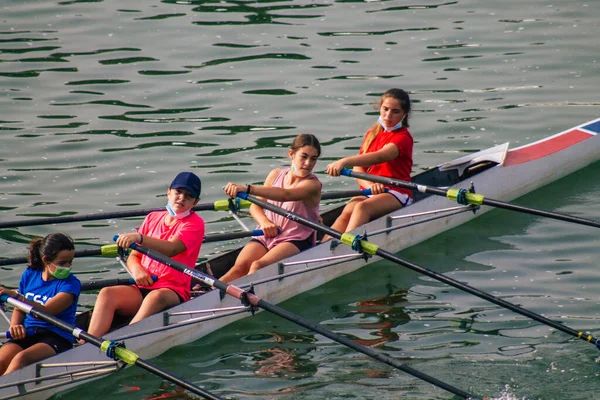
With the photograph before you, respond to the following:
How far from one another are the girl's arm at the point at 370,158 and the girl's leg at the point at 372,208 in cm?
38

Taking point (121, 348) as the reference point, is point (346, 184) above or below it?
above

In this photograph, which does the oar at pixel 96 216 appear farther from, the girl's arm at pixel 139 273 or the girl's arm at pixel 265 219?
the girl's arm at pixel 139 273

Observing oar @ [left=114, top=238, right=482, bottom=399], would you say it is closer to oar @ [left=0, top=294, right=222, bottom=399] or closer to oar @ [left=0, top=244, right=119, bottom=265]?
oar @ [left=0, top=244, right=119, bottom=265]

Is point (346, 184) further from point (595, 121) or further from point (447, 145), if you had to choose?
point (595, 121)

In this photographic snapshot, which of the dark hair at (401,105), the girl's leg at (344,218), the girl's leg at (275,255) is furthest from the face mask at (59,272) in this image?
the dark hair at (401,105)

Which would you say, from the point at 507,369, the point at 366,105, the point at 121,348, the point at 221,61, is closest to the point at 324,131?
the point at 366,105

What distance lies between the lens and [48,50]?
17000 millimetres

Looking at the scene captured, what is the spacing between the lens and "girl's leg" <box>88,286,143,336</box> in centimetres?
826

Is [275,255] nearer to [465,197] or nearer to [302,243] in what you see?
[302,243]

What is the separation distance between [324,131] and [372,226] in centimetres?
406

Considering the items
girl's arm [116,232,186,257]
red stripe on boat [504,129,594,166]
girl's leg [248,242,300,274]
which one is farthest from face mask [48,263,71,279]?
red stripe on boat [504,129,594,166]

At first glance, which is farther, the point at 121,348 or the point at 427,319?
the point at 427,319

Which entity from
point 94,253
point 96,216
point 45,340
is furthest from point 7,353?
point 96,216

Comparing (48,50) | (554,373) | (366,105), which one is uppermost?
(48,50)
